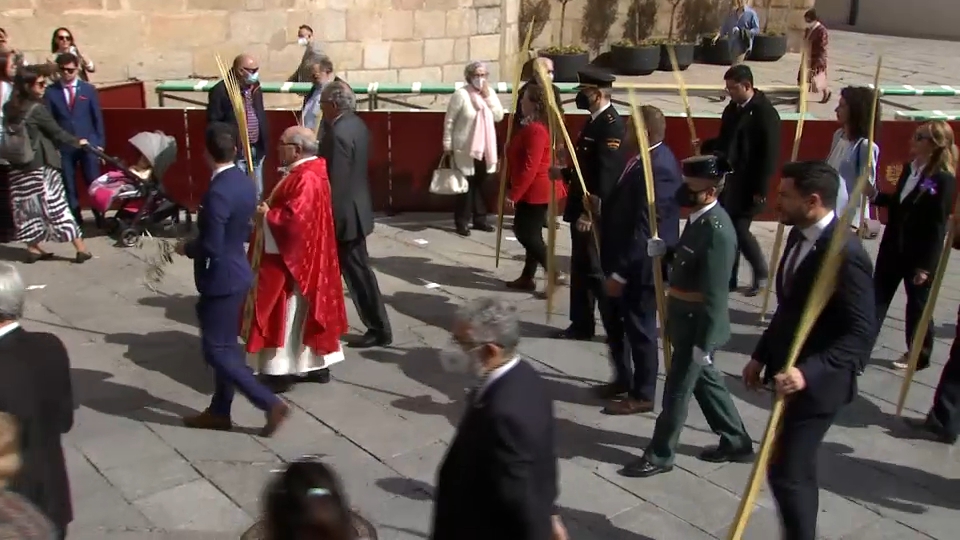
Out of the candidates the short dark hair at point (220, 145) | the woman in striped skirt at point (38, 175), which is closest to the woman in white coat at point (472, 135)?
the woman in striped skirt at point (38, 175)

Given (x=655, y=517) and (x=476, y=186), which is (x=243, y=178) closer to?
(x=655, y=517)

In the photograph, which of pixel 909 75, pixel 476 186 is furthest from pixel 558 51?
pixel 476 186

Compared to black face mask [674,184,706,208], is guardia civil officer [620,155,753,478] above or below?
below

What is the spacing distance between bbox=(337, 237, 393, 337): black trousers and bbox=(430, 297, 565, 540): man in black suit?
344 centimetres

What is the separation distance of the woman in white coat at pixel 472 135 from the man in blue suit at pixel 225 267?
4.01 meters

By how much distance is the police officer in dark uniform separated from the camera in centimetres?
689

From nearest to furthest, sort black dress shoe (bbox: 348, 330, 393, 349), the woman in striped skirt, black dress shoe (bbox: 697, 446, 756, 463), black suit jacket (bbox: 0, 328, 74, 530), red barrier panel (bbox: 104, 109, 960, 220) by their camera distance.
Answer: black suit jacket (bbox: 0, 328, 74, 530)
black dress shoe (bbox: 697, 446, 756, 463)
black dress shoe (bbox: 348, 330, 393, 349)
the woman in striped skirt
red barrier panel (bbox: 104, 109, 960, 220)

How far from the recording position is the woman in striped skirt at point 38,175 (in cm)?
843

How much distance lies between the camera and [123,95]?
11.8 metres

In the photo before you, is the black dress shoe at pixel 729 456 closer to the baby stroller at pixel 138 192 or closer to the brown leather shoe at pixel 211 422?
the brown leather shoe at pixel 211 422

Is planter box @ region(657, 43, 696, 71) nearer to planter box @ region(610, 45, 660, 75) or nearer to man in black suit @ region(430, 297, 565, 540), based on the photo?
planter box @ region(610, 45, 660, 75)

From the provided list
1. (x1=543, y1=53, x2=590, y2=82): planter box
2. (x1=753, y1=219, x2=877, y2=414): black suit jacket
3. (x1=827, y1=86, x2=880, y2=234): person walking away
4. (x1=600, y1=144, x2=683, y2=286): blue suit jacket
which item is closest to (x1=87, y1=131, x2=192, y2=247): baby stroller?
(x1=600, y1=144, x2=683, y2=286): blue suit jacket

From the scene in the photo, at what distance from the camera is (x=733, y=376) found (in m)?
6.94

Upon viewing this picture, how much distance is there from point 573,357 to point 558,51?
12706 mm
